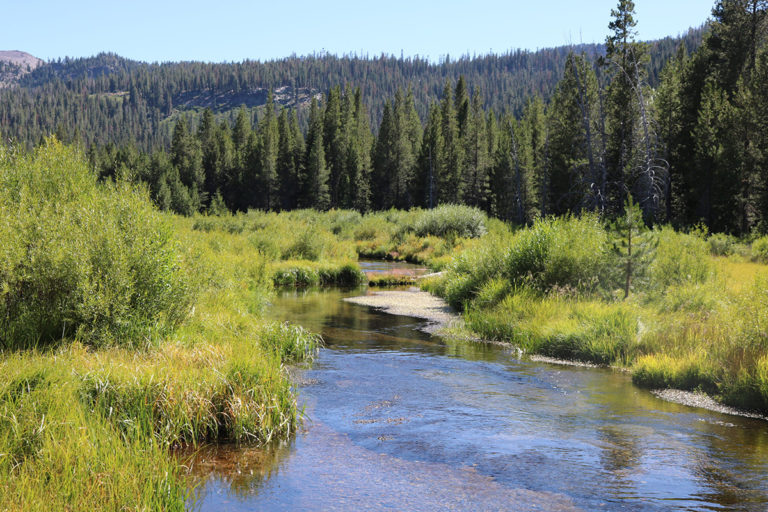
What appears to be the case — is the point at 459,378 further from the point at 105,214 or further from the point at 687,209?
the point at 687,209

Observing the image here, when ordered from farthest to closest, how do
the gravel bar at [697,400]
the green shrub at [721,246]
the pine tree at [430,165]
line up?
1. the pine tree at [430,165]
2. the green shrub at [721,246]
3. the gravel bar at [697,400]

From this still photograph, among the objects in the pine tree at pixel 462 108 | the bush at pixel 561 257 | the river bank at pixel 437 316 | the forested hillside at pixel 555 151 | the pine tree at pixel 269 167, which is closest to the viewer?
the river bank at pixel 437 316

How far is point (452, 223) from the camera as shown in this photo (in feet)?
153

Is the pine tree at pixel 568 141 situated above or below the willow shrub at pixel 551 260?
above

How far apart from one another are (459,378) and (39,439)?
8298mm

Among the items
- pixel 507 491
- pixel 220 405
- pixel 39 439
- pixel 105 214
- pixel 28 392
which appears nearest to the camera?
pixel 39 439

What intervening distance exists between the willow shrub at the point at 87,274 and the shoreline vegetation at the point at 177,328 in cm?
4

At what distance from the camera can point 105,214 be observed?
42.2ft

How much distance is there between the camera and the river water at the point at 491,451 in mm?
7488

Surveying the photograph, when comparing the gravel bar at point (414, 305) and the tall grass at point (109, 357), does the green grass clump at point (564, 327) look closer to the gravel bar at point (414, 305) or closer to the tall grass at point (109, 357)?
the gravel bar at point (414, 305)

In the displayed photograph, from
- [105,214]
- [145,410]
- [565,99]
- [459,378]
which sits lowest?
[459,378]

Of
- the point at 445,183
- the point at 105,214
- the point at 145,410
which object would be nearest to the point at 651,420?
the point at 145,410

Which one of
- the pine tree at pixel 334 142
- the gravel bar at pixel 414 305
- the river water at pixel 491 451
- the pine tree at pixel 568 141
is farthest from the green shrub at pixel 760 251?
the pine tree at pixel 334 142

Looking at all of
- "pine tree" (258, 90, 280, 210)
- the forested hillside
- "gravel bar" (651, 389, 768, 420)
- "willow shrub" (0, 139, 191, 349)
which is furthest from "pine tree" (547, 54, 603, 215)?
"pine tree" (258, 90, 280, 210)
